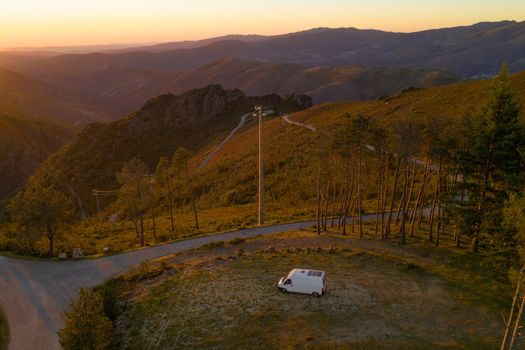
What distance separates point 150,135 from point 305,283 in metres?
109

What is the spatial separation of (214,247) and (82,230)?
31854mm

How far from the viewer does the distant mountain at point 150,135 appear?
112m

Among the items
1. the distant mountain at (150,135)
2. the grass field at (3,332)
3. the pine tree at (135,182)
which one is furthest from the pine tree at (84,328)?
the distant mountain at (150,135)

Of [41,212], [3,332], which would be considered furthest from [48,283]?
[41,212]

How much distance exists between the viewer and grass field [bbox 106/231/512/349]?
21.9 m

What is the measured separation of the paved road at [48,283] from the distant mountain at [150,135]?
67199 mm

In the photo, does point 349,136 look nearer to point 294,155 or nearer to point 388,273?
point 388,273

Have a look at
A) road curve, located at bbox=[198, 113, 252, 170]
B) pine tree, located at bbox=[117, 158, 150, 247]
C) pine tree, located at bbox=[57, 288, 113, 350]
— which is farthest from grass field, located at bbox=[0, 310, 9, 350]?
road curve, located at bbox=[198, 113, 252, 170]

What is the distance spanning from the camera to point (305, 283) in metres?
26.3

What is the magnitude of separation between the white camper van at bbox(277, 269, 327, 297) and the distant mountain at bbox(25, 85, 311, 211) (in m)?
84.0

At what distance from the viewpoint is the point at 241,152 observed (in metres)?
88.2

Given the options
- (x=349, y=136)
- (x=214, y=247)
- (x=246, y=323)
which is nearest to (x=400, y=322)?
(x=246, y=323)

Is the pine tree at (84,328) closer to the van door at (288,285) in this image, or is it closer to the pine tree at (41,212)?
the van door at (288,285)

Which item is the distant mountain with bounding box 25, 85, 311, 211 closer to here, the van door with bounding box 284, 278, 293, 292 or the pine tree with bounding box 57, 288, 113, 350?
the van door with bounding box 284, 278, 293, 292
